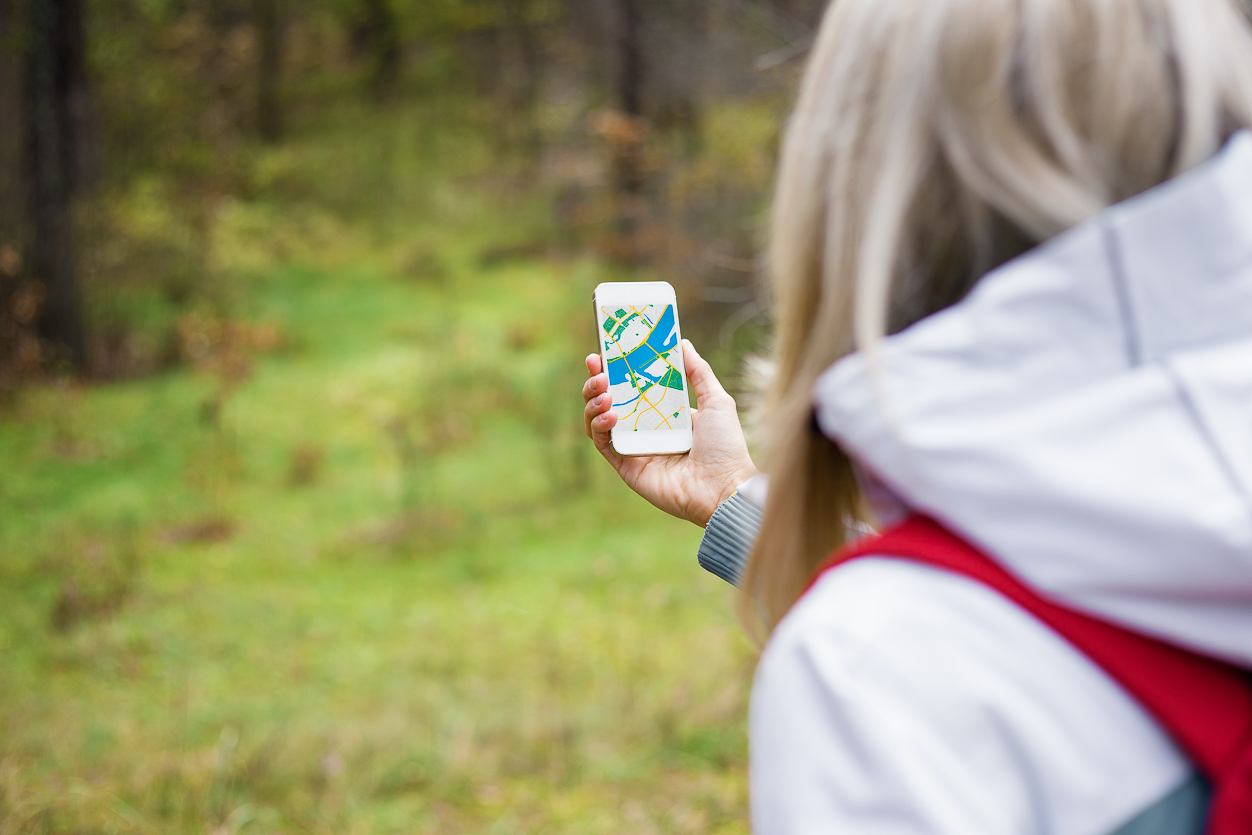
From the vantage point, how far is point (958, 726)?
2.21 feet

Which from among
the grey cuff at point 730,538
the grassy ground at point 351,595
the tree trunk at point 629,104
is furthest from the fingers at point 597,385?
the tree trunk at point 629,104

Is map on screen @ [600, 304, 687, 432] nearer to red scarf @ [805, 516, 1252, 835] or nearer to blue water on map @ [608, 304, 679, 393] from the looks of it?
blue water on map @ [608, 304, 679, 393]

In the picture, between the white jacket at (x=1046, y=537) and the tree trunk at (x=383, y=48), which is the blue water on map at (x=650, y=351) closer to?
the white jacket at (x=1046, y=537)

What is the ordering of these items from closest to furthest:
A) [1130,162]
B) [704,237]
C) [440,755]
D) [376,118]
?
[1130,162] → [440,755] → [704,237] → [376,118]

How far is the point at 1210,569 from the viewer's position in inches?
25.1

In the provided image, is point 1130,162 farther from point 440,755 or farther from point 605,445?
point 440,755

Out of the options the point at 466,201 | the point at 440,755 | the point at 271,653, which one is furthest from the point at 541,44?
the point at 440,755

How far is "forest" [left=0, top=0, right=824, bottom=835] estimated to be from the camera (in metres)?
3.95

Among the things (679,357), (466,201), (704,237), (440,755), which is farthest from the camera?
(466,201)

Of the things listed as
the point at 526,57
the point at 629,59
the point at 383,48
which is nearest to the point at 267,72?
the point at 383,48

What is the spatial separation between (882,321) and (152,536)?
22.4 feet

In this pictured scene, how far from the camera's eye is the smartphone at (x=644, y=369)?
1.81m

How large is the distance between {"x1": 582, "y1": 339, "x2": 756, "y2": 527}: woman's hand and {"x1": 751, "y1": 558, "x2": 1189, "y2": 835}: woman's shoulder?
1.06 meters

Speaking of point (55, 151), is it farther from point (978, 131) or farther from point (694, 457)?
point (978, 131)
